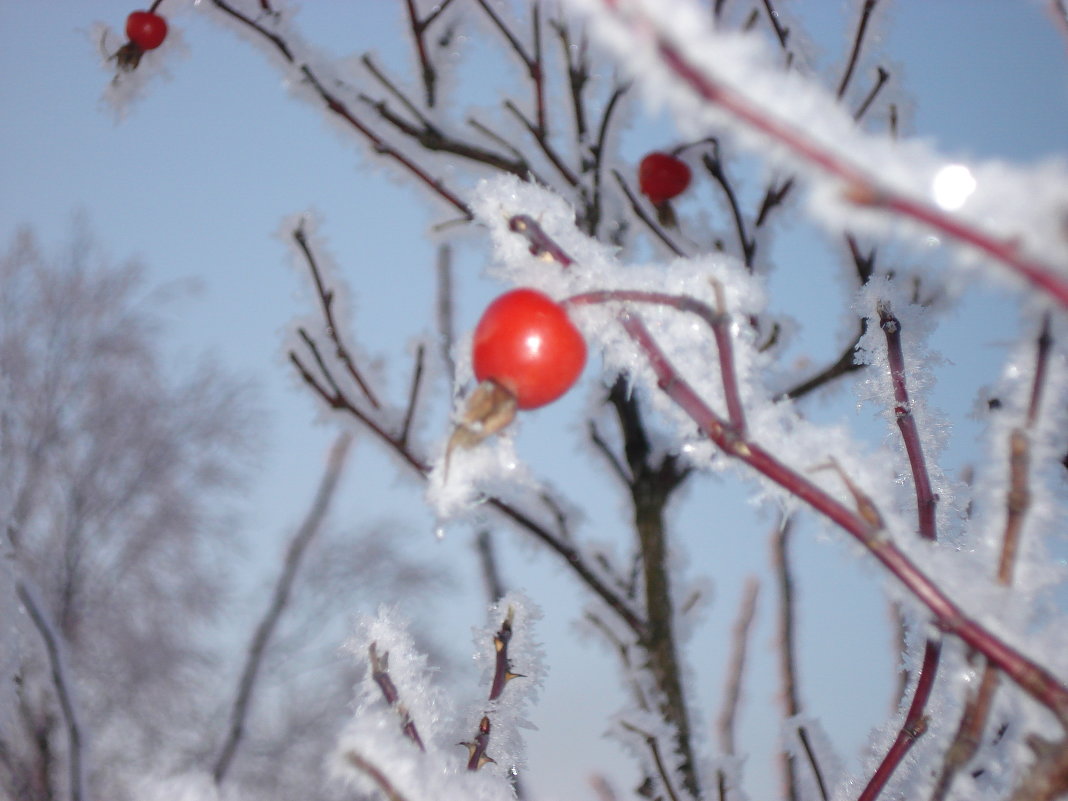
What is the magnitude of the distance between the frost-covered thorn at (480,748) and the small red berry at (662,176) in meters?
1.35

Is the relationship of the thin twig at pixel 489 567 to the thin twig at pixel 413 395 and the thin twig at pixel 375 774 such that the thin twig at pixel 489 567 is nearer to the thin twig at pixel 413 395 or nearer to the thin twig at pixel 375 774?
the thin twig at pixel 413 395

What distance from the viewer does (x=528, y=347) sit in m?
0.60

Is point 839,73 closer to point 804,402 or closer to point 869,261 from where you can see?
point 869,261

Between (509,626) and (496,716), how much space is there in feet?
0.42

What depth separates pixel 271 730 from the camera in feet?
22.3

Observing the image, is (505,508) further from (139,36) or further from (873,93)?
(139,36)

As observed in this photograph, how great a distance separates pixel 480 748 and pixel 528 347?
2.07 feet

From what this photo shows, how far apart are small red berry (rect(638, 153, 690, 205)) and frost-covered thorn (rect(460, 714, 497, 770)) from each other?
4.43ft

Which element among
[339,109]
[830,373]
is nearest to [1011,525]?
[830,373]

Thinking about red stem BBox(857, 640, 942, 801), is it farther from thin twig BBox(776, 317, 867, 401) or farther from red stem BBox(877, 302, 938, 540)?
thin twig BBox(776, 317, 867, 401)

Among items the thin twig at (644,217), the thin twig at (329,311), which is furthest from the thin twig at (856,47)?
the thin twig at (329,311)

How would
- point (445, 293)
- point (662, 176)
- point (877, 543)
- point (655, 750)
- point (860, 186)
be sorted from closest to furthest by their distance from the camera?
point (860, 186) < point (877, 543) < point (655, 750) < point (662, 176) < point (445, 293)

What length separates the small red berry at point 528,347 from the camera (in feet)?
1.99

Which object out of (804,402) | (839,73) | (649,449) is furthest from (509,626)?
(839,73)
